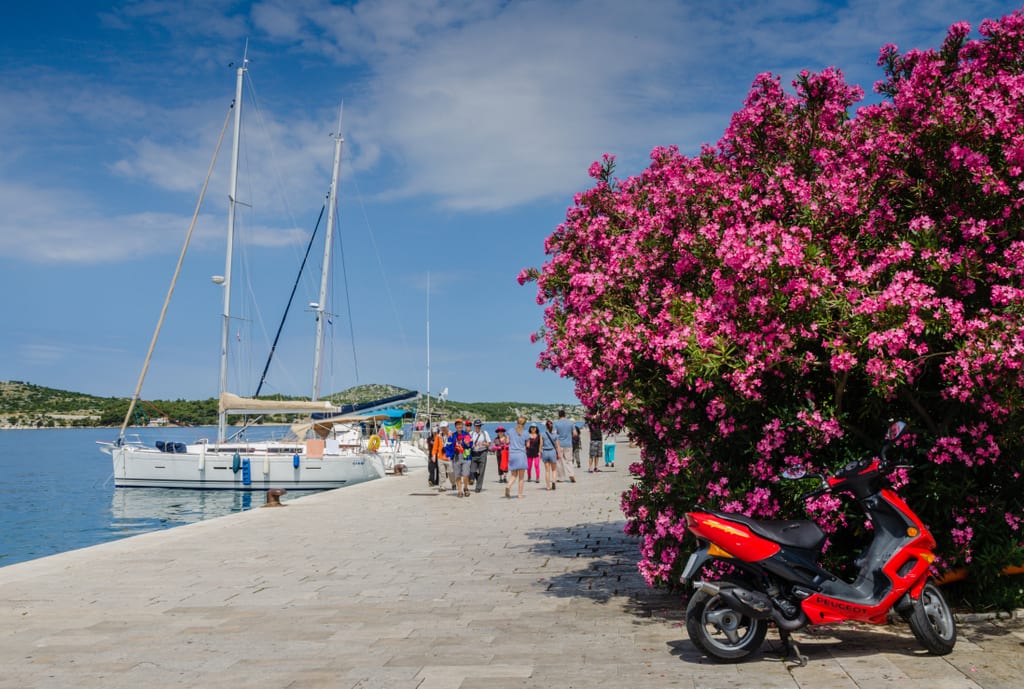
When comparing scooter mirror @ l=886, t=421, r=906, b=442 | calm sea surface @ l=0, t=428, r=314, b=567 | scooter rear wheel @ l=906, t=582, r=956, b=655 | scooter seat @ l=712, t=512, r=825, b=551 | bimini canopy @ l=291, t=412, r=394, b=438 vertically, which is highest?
bimini canopy @ l=291, t=412, r=394, b=438

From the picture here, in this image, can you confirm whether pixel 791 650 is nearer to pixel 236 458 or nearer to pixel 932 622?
pixel 932 622

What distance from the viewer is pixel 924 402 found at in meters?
7.34

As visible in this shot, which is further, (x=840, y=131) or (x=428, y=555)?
(x=428, y=555)

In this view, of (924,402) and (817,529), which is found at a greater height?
(924,402)

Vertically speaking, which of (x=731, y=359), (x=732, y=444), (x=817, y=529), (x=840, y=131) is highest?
(x=840, y=131)

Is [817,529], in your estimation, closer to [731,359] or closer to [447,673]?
[731,359]

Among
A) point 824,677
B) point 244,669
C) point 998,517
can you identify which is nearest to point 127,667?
point 244,669

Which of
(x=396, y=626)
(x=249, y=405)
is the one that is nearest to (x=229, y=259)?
(x=249, y=405)

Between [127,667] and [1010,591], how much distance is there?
22.1 ft

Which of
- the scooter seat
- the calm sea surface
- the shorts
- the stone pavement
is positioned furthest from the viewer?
the calm sea surface

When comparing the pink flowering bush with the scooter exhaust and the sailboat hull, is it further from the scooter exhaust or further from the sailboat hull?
the sailboat hull

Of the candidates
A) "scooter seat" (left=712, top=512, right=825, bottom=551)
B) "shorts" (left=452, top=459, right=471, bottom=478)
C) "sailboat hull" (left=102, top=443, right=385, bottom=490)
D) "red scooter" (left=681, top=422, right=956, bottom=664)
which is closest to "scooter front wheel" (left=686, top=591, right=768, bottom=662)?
"red scooter" (left=681, top=422, right=956, bottom=664)

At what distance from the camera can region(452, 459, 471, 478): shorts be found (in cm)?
2153

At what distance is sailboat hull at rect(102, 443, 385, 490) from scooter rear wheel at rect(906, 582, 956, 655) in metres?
33.0
